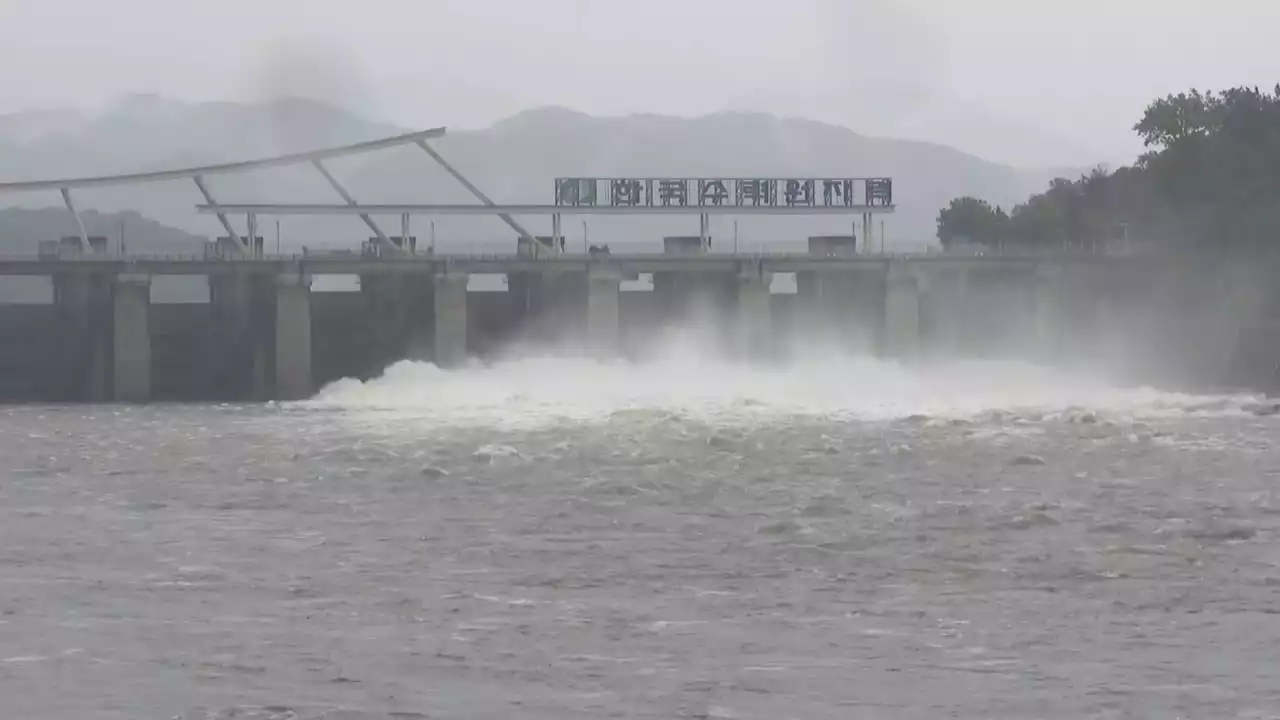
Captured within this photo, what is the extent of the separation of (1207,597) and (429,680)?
1087 cm

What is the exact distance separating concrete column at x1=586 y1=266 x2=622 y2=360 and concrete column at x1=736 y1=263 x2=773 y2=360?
591cm

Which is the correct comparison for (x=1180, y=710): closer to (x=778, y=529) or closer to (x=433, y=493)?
(x=778, y=529)

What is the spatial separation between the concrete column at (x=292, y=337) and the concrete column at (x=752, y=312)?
1963cm

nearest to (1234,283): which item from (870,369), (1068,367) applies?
(1068,367)

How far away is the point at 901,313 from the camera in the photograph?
294ft

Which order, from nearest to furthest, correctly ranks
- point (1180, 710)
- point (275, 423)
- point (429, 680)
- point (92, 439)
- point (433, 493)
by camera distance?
1. point (1180, 710)
2. point (429, 680)
3. point (433, 493)
4. point (92, 439)
5. point (275, 423)

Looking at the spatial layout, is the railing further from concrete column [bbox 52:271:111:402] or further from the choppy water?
the choppy water

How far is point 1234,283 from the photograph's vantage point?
322 ft

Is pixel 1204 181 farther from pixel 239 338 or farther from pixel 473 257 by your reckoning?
pixel 239 338

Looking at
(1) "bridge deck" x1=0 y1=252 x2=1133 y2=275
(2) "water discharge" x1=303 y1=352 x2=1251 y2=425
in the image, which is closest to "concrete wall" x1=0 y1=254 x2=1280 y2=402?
(1) "bridge deck" x1=0 y1=252 x2=1133 y2=275

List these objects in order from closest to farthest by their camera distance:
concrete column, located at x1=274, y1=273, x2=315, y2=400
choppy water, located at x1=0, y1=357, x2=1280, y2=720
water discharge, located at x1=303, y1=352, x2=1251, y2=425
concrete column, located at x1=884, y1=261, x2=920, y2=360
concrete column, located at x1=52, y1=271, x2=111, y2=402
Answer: choppy water, located at x1=0, y1=357, x2=1280, y2=720, water discharge, located at x1=303, y1=352, x2=1251, y2=425, concrete column, located at x1=274, y1=273, x2=315, y2=400, concrete column, located at x1=52, y1=271, x2=111, y2=402, concrete column, located at x1=884, y1=261, x2=920, y2=360

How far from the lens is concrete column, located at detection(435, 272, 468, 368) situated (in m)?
82.6

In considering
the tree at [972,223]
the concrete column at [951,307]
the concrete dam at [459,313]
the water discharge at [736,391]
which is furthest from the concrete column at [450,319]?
the tree at [972,223]

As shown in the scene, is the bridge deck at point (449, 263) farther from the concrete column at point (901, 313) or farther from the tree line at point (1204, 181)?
the tree line at point (1204, 181)
